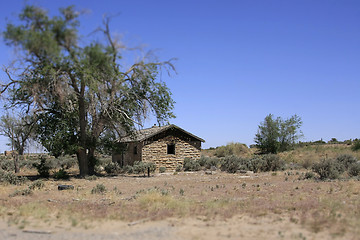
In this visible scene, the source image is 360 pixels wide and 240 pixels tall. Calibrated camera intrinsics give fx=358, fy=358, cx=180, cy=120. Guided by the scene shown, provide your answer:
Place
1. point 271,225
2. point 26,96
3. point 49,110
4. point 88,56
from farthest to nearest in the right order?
point 49,110 < point 26,96 < point 88,56 < point 271,225

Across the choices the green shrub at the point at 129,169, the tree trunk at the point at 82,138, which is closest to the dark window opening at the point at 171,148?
the green shrub at the point at 129,169

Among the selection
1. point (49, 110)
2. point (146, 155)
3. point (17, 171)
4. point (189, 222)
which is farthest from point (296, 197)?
point (17, 171)

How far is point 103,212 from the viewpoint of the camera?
10023 mm

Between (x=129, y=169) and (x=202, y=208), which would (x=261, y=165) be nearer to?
(x=129, y=169)

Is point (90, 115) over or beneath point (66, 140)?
over

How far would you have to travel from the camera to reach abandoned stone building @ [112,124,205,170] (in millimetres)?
28203

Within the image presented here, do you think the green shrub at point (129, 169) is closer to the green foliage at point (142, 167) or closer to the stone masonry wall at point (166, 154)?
the green foliage at point (142, 167)

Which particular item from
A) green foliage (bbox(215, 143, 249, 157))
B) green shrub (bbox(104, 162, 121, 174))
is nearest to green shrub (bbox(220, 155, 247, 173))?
green shrub (bbox(104, 162, 121, 174))

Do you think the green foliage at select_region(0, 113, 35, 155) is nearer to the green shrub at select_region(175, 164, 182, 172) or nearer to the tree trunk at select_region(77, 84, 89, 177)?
the tree trunk at select_region(77, 84, 89, 177)

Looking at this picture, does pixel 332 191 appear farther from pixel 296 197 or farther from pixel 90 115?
pixel 90 115

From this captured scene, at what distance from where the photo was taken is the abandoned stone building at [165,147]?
28.2 m

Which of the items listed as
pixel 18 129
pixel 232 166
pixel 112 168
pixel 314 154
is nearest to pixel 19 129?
pixel 18 129

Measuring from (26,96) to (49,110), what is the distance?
169 cm

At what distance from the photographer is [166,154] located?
29.1 m
